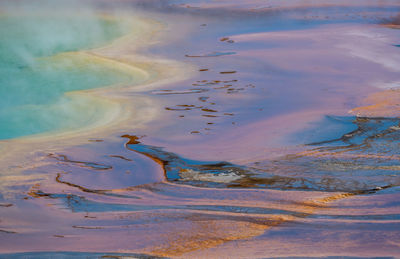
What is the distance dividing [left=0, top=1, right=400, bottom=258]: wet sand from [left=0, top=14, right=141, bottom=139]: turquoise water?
13.3 inches

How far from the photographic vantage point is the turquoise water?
3.80 m

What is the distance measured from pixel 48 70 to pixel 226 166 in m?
3.32

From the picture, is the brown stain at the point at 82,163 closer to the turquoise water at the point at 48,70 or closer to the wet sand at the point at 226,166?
the wet sand at the point at 226,166

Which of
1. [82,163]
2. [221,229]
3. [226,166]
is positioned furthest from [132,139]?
[221,229]

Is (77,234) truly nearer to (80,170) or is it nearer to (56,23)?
(80,170)

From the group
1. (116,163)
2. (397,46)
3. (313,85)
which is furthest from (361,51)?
(116,163)

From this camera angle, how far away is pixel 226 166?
263cm

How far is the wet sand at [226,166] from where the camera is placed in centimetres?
186

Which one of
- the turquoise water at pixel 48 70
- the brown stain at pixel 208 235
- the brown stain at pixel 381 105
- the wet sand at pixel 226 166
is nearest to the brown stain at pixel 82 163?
the wet sand at pixel 226 166

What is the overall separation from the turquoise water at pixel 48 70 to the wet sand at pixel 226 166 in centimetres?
34

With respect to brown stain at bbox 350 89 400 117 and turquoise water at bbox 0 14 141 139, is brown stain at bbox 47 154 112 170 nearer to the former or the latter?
turquoise water at bbox 0 14 141 139

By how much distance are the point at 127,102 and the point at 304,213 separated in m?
2.22

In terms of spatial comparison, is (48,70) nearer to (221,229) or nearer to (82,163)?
(82,163)

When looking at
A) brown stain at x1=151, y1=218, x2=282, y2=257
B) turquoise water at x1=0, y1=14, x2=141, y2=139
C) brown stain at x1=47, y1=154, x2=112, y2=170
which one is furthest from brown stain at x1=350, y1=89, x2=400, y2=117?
turquoise water at x1=0, y1=14, x2=141, y2=139
